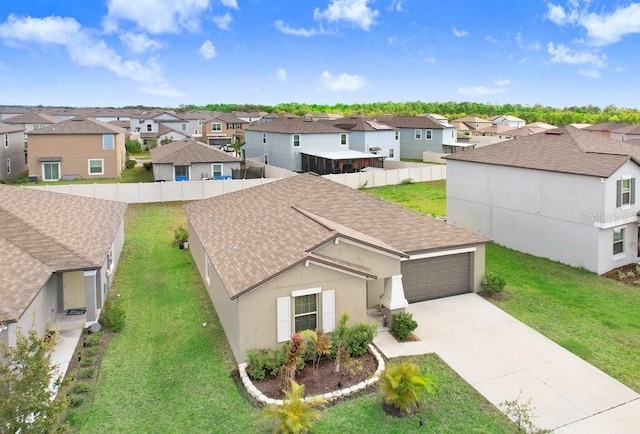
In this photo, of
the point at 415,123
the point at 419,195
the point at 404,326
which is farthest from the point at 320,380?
the point at 415,123

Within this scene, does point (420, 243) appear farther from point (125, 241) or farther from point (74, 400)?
point (125, 241)

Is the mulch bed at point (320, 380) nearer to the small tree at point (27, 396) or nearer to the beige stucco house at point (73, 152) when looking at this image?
the small tree at point (27, 396)

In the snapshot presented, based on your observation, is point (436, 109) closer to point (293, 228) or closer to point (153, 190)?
point (153, 190)

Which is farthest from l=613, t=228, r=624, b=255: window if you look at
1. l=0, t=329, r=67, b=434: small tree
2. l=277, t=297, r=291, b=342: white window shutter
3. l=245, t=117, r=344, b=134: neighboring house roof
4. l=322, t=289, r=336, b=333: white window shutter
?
l=245, t=117, r=344, b=134: neighboring house roof

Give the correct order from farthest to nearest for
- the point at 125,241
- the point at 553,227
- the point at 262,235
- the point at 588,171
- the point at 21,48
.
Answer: the point at 21,48, the point at 125,241, the point at 553,227, the point at 588,171, the point at 262,235

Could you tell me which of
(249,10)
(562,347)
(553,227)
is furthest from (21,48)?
(562,347)

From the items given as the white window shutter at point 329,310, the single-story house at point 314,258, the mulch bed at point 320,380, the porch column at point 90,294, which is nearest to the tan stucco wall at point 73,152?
the single-story house at point 314,258
